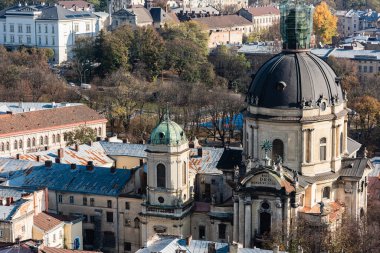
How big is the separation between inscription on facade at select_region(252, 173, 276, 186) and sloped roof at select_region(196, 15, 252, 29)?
11884 centimetres

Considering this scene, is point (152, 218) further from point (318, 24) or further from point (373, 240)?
point (318, 24)

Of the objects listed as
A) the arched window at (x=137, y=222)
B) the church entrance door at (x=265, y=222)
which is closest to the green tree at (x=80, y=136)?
the arched window at (x=137, y=222)

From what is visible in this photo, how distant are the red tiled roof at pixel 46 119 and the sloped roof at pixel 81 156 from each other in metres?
17.3

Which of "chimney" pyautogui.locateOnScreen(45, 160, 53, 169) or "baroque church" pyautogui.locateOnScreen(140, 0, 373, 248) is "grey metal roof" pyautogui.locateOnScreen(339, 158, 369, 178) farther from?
"chimney" pyautogui.locateOnScreen(45, 160, 53, 169)

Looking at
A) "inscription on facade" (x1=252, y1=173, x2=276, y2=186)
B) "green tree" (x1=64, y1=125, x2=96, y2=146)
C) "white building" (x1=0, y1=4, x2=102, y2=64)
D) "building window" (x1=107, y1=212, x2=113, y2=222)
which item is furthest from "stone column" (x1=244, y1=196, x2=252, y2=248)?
"white building" (x1=0, y1=4, x2=102, y2=64)

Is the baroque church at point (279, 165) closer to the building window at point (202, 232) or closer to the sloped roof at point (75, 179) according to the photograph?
the building window at point (202, 232)

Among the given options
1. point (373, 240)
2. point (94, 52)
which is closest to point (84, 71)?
point (94, 52)

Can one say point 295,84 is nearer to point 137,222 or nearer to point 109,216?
point 137,222

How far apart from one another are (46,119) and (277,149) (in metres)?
44.6

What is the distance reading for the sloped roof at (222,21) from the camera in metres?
185

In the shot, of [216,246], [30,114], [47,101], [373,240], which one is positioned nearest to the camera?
[216,246]

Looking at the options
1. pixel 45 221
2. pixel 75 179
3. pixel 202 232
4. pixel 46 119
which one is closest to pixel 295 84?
pixel 202 232

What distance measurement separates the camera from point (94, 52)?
475 feet

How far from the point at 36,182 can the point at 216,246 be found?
78.4 ft
